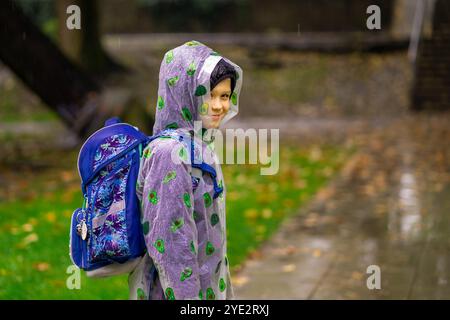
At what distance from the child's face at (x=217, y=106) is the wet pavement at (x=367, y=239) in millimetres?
2991

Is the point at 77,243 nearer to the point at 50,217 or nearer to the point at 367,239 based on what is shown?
the point at 367,239

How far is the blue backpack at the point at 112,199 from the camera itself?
3273mm

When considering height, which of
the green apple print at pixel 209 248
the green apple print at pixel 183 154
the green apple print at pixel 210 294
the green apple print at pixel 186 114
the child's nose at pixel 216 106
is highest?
the child's nose at pixel 216 106

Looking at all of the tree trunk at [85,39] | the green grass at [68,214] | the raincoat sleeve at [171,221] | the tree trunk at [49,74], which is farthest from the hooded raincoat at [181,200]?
the tree trunk at [85,39]

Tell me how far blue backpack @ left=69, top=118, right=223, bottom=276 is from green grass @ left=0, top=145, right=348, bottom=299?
9.20 ft

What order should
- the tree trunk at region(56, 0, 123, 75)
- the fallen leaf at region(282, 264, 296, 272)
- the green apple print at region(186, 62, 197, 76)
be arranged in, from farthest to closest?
the tree trunk at region(56, 0, 123, 75) < the fallen leaf at region(282, 264, 296, 272) < the green apple print at region(186, 62, 197, 76)

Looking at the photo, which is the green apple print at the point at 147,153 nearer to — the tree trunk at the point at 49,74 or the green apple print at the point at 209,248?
the green apple print at the point at 209,248

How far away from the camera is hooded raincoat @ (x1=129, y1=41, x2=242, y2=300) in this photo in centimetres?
320

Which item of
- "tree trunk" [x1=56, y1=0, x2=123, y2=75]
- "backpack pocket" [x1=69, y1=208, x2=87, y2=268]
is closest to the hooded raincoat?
"backpack pocket" [x1=69, y1=208, x2=87, y2=268]

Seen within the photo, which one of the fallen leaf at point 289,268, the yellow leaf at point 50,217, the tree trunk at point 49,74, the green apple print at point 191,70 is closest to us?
the green apple print at point 191,70

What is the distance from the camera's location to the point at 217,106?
3.36 m

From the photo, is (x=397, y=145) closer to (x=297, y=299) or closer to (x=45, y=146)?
(x=45, y=146)

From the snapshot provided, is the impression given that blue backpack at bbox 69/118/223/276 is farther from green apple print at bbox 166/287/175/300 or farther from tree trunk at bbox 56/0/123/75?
tree trunk at bbox 56/0/123/75
